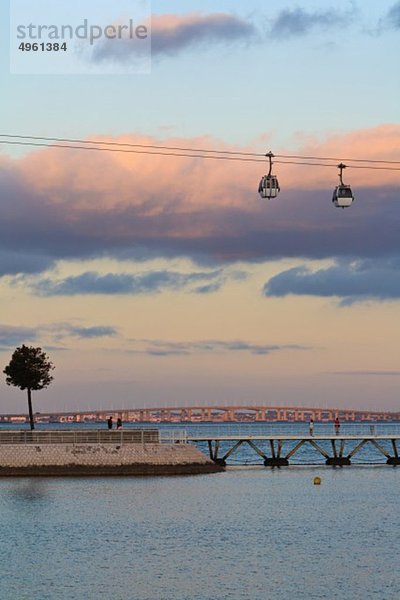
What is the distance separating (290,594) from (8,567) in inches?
518

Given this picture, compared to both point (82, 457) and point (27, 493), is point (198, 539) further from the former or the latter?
point (82, 457)

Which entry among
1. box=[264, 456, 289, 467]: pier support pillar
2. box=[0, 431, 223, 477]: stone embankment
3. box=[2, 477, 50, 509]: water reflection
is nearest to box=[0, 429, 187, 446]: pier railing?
box=[0, 431, 223, 477]: stone embankment

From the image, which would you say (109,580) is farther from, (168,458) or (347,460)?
(347,460)

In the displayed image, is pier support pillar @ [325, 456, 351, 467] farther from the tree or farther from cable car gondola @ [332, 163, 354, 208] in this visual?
cable car gondola @ [332, 163, 354, 208]

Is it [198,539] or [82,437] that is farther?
[82,437]

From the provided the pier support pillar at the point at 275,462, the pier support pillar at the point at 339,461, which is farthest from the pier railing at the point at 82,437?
the pier support pillar at the point at 339,461

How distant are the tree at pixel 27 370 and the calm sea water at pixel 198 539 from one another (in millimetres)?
19392

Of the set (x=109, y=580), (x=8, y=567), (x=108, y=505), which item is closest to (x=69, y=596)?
(x=109, y=580)

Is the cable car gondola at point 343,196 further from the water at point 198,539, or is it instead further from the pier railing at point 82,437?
the pier railing at point 82,437

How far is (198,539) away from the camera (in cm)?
6316

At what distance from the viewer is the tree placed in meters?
112

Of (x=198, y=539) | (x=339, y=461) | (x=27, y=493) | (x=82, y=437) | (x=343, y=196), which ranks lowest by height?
(x=198, y=539)

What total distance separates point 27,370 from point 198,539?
51.0m

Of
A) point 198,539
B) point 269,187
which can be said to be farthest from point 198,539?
point 269,187
